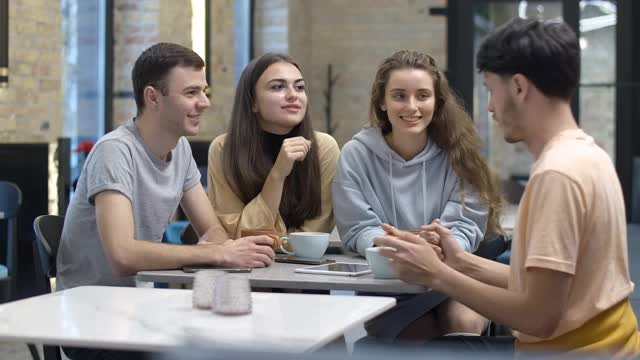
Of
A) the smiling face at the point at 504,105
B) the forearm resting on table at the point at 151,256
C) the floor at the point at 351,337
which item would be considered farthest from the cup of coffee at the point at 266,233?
the floor at the point at 351,337

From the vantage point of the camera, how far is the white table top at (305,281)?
2371 millimetres

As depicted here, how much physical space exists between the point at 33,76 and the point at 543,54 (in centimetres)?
474

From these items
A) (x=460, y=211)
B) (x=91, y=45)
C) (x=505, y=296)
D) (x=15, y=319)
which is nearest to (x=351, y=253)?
(x=460, y=211)

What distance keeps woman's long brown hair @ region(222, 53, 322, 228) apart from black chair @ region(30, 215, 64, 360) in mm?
518

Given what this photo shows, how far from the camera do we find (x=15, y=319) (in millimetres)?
1952

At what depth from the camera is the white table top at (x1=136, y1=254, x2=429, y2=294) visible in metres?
2.37

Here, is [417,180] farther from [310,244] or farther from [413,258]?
[413,258]

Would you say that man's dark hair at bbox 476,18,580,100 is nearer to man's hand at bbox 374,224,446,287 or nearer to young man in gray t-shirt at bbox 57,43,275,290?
man's hand at bbox 374,224,446,287

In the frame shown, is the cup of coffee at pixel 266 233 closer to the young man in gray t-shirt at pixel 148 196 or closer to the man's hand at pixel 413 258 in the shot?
the young man in gray t-shirt at pixel 148 196

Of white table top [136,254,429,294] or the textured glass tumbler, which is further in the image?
white table top [136,254,429,294]

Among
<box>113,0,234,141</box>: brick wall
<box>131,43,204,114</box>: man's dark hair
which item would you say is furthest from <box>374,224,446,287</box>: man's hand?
<box>113,0,234,141</box>: brick wall

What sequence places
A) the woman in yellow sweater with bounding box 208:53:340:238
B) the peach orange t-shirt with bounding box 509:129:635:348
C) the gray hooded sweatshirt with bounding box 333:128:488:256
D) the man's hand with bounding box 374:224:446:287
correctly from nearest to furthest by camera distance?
the peach orange t-shirt with bounding box 509:129:635:348 < the man's hand with bounding box 374:224:446:287 < the gray hooded sweatshirt with bounding box 333:128:488:256 < the woman in yellow sweater with bounding box 208:53:340:238

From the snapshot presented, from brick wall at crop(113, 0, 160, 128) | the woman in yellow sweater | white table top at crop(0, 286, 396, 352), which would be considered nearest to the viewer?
white table top at crop(0, 286, 396, 352)

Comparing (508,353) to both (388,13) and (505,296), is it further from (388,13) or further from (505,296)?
(388,13)
